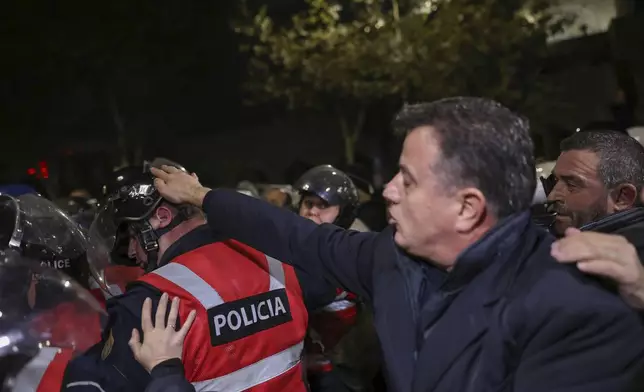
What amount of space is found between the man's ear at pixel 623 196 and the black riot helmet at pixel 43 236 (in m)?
2.30

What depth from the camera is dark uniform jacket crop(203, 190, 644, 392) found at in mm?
1639

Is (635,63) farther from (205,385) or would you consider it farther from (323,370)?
(205,385)

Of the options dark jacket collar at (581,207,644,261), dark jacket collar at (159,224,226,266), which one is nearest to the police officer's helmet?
dark jacket collar at (581,207,644,261)

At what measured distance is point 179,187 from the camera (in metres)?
2.76

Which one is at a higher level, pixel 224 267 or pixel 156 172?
pixel 156 172

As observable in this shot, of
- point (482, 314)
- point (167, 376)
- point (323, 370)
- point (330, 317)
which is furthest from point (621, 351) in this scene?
point (330, 317)

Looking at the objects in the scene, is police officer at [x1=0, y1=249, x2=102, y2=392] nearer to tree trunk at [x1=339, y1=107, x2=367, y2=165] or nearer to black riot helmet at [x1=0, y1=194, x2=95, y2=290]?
black riot helmet at [x1=0, y1=194, x2=95, y2=290]

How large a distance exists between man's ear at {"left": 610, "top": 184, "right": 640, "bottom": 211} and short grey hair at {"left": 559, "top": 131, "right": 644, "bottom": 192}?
20 mm

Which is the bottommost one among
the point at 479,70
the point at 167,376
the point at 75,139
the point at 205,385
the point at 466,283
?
the point at 75,139

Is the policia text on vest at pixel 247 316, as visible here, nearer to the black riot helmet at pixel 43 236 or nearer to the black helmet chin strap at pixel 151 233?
the black helmet chin strap at pixel 151 233

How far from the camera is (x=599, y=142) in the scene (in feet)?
10.5

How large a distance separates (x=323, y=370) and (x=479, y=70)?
45.0ft

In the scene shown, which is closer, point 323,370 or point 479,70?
point 323,370

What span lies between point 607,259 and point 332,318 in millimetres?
2720
